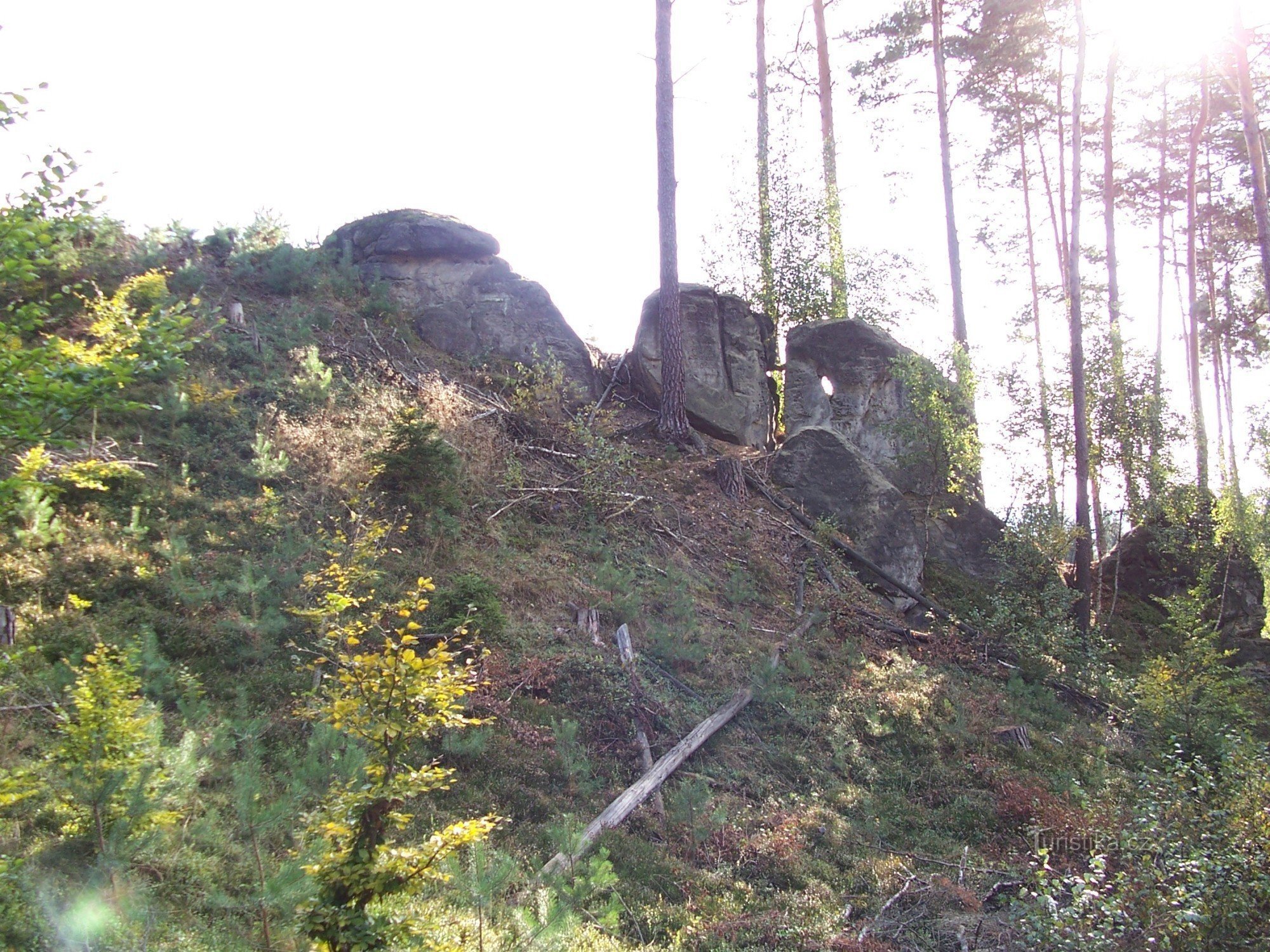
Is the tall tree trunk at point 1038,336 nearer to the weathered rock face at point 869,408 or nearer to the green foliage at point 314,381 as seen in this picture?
the weathered rock face at point 869,408

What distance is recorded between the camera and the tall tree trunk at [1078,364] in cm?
1552

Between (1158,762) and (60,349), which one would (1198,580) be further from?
(60,349)

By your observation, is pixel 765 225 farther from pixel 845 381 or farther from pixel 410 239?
pixel 410 239

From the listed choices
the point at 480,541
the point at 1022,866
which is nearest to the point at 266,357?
the point at 480,541

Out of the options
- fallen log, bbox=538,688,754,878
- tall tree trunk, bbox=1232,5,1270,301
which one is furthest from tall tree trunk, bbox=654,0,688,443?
tall tree trunk, bbox=1232,5,1270,301

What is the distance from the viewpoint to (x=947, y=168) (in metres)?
19.8

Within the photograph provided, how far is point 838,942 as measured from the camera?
5699 mm

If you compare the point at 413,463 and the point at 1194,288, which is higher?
the point at 1194,288

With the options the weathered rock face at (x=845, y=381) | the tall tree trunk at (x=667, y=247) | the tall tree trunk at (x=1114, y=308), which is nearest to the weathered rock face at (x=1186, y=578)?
the tall tree trunk at (x=1114, y=308)

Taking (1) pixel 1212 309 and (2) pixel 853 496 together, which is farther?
(1) pixel 1212 309

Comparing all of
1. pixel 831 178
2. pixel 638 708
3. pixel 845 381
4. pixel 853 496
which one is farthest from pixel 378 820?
pixel 831 178

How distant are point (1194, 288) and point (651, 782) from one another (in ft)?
80.5

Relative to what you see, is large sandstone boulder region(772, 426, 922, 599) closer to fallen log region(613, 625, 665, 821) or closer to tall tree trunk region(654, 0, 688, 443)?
tall tree trunk region(654, 0, 688, 443)

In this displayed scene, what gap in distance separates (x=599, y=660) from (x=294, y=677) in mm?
2920
